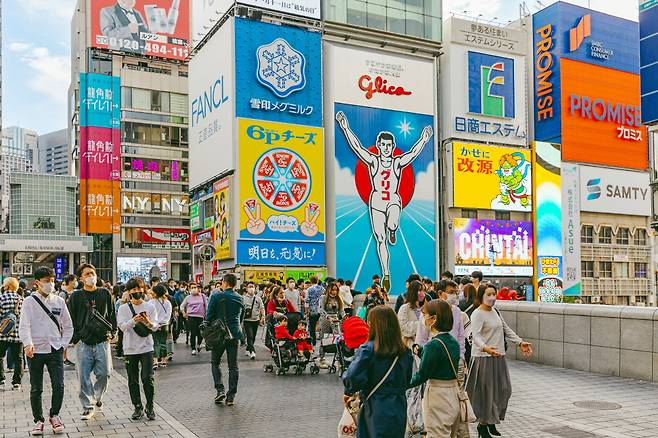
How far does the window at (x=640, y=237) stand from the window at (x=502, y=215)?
16.8m

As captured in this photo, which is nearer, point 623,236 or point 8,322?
point 8,322

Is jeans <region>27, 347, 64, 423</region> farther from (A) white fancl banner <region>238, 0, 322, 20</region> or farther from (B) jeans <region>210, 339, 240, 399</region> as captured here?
(A) white fancl banner <region>238, 0, 322, 20</region>

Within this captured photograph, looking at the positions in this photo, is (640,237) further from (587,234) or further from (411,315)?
(411,315)

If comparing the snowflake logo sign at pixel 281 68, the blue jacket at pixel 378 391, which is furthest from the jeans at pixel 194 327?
the snowflake logo sign at pixel 281 68

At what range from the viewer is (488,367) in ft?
25.6

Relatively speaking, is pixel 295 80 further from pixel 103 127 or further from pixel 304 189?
pixel 103 127

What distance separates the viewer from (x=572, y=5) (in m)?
57.1

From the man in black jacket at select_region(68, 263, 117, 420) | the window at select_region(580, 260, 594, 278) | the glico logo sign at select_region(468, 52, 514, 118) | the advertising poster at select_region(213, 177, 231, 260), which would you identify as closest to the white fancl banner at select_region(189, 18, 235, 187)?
the advertising poster at select_region(213, 177, 231, 260)

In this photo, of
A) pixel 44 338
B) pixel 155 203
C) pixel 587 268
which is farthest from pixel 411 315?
pixel 155 203

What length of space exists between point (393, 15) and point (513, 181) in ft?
49.9

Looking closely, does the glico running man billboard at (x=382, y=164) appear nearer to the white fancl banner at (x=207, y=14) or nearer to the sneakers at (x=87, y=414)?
the white fancl banner at (x=207, y=14)

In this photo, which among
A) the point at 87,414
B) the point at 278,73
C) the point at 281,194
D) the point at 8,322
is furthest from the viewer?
the point at 278,73

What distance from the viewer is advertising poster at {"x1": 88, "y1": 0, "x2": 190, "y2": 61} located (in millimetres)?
67500

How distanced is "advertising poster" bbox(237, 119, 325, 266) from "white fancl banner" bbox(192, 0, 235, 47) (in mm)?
9035
